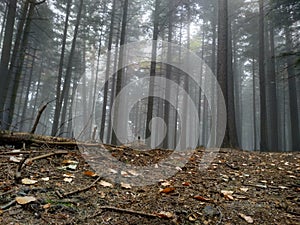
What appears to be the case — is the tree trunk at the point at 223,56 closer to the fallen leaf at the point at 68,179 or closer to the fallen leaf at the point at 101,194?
the fallen leaf at the point at 101,194

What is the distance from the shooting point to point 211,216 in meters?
2.13

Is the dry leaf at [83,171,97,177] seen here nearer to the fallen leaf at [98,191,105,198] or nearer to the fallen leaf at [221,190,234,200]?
the fallen leaf at [98,191,105,198]

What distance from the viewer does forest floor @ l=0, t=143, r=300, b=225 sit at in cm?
193

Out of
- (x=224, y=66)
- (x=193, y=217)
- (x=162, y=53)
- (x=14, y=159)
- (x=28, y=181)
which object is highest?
(x=162, y=53)

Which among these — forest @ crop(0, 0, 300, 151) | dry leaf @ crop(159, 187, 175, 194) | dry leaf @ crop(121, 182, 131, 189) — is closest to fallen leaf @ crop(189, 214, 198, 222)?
dry leaf @ crop(159, 187, 175, 194)

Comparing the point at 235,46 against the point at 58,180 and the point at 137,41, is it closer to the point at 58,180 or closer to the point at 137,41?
the point at 137,41

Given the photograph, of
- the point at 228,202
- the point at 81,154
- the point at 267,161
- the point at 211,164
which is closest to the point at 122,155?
the point at 81,154

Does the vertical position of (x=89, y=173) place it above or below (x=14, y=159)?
below

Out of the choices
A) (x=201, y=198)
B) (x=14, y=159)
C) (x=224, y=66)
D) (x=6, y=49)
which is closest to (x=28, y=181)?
(x=14, y=159)

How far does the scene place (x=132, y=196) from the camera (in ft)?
7.80

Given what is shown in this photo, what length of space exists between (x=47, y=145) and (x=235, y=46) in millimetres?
19423

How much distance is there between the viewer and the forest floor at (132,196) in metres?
1.93

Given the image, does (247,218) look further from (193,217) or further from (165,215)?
(165,215)

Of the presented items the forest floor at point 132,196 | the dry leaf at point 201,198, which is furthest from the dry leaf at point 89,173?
the dry leaf at point 201,198
